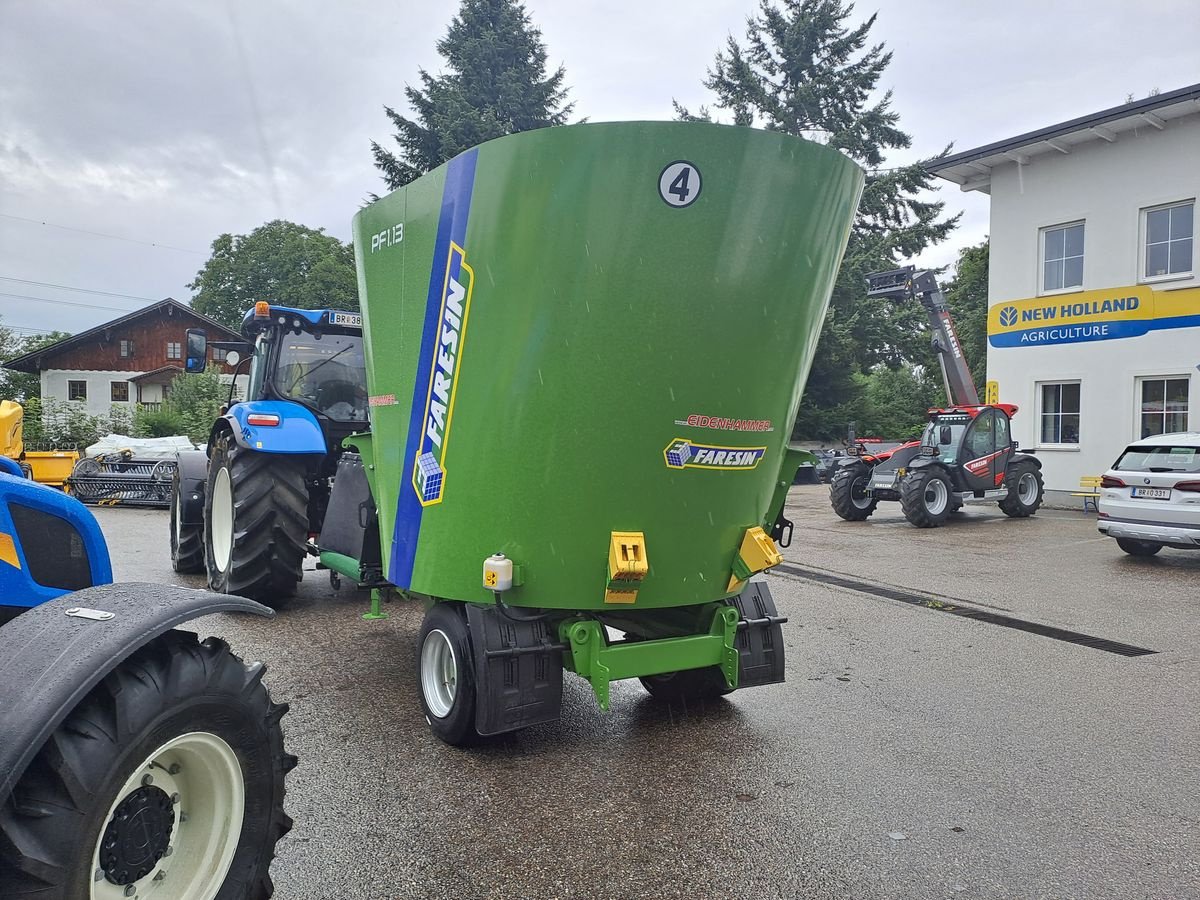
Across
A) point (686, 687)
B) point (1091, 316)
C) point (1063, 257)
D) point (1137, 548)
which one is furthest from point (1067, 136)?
point (686, 687)

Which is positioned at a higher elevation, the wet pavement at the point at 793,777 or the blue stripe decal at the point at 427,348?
the blue stripe decal at the point at 427,348

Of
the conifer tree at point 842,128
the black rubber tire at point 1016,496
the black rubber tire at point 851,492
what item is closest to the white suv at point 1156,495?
the black rubber tire at point 1016,496

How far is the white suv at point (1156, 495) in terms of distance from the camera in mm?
9102

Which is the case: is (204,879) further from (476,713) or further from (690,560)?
(690,560)

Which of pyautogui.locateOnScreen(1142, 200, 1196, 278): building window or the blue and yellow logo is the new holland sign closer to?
pyautogui.locateOnScreen(1142, 200, 1196, 278): building window

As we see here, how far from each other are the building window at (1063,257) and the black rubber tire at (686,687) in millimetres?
14902

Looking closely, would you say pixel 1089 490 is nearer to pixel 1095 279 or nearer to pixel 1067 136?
pixel 1095 279

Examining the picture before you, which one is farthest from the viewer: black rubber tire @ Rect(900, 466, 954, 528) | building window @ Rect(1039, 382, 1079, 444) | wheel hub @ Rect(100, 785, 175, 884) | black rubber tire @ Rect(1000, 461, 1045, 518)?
building window @ Rect(1039, 382, 1079, 444)

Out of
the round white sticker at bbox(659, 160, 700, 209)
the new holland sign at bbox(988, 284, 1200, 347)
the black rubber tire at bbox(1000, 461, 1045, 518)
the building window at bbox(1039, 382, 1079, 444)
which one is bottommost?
the black rubber tire at bbox(1000, 461, 1045, 518)

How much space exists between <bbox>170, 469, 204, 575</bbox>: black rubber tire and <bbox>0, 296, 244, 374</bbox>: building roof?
2873 cm

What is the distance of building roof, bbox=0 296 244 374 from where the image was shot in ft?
121

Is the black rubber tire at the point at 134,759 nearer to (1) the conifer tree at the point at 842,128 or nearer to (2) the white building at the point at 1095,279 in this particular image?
(2) the white building at the point at 1095,279

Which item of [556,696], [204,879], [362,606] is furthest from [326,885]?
[362,606]

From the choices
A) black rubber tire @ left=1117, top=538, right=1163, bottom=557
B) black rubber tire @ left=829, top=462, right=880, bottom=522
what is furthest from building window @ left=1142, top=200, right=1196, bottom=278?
black rubber tire @ left=1117, top=538, right=1163, bottom=557
